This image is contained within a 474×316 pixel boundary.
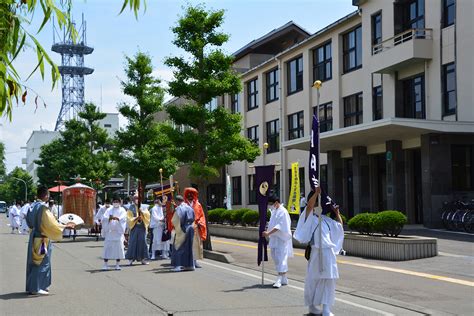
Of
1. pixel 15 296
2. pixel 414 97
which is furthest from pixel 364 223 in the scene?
pixel 414 97

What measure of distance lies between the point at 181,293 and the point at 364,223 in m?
7.46

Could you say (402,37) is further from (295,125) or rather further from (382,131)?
(295,125)

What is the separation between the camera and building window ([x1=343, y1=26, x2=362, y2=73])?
31391 mm

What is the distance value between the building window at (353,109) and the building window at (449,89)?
6.64 metres

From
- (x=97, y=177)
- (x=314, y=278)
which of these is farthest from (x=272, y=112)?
(x=314, y=278)

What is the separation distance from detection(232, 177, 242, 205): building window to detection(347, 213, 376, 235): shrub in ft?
92.9

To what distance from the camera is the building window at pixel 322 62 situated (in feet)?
113

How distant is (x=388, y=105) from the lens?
2820 cm

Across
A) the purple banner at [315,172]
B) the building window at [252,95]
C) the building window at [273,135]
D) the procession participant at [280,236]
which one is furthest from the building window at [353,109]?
the purple banner at [315,172]

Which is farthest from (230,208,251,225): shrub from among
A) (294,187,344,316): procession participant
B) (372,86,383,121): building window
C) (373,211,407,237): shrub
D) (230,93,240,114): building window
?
(230,93,240,114): building window

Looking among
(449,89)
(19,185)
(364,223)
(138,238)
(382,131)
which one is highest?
(449,89)

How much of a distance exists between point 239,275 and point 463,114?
13.3 m

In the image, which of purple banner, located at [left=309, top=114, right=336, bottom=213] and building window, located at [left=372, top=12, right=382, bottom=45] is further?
building window, located at [left=372, top=12, right=382, bottom=45]

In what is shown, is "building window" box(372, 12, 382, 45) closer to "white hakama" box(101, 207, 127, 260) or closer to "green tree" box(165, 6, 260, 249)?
"green tree" box(165, 6, 260, 249)
